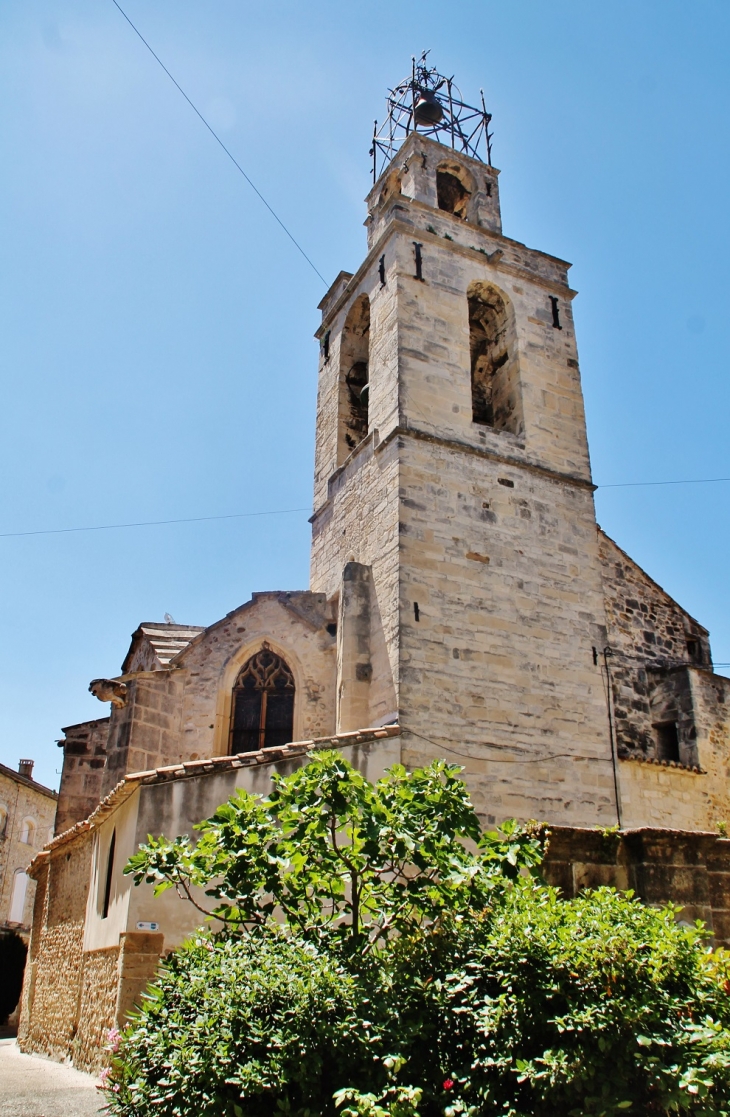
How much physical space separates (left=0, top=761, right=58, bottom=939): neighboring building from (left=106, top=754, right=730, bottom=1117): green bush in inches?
979

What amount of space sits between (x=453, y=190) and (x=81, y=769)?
38.1 feet

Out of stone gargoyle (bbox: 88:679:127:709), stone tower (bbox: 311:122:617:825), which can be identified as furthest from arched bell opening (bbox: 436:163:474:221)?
stone gargoyle (bbox: 88:679:127:709)

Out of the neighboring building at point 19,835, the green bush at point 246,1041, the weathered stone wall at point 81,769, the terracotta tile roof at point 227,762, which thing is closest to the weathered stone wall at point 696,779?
the terracotta tile roof at point 227,762

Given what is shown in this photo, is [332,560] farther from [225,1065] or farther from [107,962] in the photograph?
[225,1065]

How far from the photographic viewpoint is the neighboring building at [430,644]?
10.1 m

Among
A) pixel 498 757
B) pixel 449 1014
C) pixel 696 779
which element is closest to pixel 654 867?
pixel 449 1014

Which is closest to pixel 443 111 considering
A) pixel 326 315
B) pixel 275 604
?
pixel 326 315

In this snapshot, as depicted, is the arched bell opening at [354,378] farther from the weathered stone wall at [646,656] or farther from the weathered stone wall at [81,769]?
the weathered stone wall at [81,769]

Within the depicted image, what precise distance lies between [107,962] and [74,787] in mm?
5533

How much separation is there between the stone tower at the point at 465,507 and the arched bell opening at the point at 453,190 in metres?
0.11

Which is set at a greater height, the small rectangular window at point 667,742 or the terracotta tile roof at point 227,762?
the small rectangular window at point 667,742

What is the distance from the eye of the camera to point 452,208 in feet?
51.7

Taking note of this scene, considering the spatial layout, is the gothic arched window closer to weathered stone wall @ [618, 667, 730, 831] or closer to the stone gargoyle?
the stone gargoyle

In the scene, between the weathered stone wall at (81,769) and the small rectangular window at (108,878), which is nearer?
the small rectangular window at (108,878)
